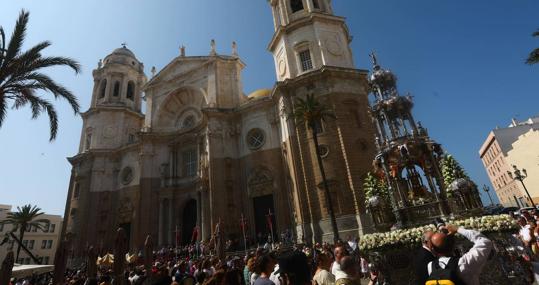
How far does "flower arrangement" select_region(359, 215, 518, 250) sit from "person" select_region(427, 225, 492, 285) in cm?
500

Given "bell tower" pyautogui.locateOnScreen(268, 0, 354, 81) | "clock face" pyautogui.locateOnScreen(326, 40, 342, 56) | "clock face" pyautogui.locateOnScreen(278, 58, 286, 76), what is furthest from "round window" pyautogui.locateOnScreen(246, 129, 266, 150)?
"clock face" pyautogui.locateOnScreen(326, 40, 342, 56)

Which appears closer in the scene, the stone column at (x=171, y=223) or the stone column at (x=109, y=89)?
the stone column at (x=171, y=223)

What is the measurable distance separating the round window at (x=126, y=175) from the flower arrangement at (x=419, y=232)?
3294 cm

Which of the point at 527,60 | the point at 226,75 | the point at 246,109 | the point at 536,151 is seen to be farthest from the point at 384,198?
the point at 536,151

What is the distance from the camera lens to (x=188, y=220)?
102ft

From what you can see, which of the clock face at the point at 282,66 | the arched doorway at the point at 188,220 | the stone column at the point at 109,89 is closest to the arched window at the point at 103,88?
the stone column at the point at 109,89

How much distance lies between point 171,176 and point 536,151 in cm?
5433

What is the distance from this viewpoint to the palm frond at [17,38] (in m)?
12.1

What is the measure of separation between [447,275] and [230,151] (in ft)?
86.7

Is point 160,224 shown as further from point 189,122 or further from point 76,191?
point 76,191

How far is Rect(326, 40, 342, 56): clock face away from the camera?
26642 mm

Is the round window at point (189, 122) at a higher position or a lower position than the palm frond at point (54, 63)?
higher

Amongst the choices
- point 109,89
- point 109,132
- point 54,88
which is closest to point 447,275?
point 54,88

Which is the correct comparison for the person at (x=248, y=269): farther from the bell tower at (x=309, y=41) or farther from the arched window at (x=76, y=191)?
the arched window at (x=76, y=191)
